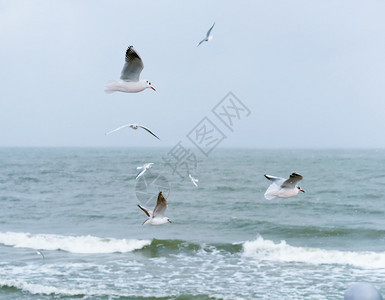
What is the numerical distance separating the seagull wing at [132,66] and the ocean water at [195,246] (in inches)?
317

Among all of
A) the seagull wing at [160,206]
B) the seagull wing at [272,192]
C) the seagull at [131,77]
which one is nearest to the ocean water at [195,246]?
the seagull wing at [160,206]

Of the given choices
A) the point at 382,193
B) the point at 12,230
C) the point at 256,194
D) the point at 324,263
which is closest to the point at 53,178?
Answer: the point at 256,194

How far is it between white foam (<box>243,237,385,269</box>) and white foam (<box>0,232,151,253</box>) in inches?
161

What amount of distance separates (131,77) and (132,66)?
0.43ft

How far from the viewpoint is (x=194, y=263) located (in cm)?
1565

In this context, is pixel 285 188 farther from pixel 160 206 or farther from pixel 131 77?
pixel 131 77

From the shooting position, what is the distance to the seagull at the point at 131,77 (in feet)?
17.8

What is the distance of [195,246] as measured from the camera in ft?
59.5

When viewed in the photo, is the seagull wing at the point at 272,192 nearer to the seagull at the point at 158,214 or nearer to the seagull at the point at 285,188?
the seagull at the point at 285,188

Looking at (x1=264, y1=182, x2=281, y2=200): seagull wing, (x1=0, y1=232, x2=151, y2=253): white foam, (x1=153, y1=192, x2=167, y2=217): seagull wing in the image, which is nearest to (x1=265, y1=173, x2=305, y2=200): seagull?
(x1=264, y1=182, x2=281, y2=200): seagull wing

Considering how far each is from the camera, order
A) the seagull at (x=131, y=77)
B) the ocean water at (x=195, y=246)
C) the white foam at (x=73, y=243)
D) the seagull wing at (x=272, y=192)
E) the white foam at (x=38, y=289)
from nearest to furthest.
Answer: the seagull at (x=131, y=77), the seagull wing at (x=272, y=192), the white foam at (x=38, y=289), the ocean water at (x=195, y=246), the white foam at (x=73, y=243)

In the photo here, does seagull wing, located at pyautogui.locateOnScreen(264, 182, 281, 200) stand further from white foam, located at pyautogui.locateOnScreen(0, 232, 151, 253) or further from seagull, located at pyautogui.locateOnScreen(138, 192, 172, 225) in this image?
white foam, located at pyautogui.locateOnScreen(0, 232, 151, 253)

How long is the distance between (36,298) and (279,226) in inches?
496

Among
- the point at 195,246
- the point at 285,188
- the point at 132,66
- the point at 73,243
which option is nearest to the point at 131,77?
the point at 132,66
